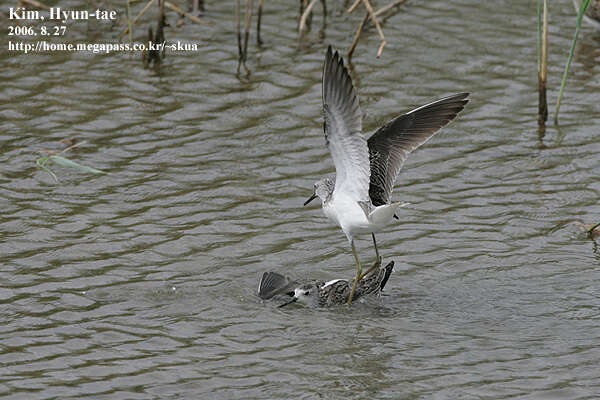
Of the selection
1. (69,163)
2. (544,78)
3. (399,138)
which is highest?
(544,78)

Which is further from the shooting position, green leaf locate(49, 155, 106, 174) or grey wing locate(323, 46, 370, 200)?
green leaf locate(49, 155, 106, 174)

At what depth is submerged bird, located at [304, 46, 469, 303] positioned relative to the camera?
5762 millimetres

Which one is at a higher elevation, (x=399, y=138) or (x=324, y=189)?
(x=399, y=138)

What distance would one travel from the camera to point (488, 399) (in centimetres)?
500

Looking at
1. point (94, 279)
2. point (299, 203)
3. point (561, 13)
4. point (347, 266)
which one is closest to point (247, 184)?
point (299, 203)

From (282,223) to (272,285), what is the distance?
1.27 metres

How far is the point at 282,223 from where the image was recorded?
7473mm

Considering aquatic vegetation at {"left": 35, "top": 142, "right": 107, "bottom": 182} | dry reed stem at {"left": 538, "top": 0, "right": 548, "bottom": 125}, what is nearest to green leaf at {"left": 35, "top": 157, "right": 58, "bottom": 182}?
aquatic vegetation at {"left": 35, "top": 142, "right": 107, "bottom": 182}

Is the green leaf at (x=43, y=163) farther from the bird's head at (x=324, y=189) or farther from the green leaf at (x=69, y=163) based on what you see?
the bird's head at (x=324, y=189)

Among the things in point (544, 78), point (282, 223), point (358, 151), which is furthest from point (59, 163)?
point (544, 78)

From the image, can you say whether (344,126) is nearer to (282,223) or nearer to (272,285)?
(272,285)

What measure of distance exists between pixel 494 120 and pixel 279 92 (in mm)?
2128

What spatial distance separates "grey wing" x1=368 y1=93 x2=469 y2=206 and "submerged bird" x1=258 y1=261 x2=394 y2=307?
20.2 inches

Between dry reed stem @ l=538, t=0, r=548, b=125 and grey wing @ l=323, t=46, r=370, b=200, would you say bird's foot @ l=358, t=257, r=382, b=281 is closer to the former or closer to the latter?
grey wing @ l=323, t=46, r=370, b=200
